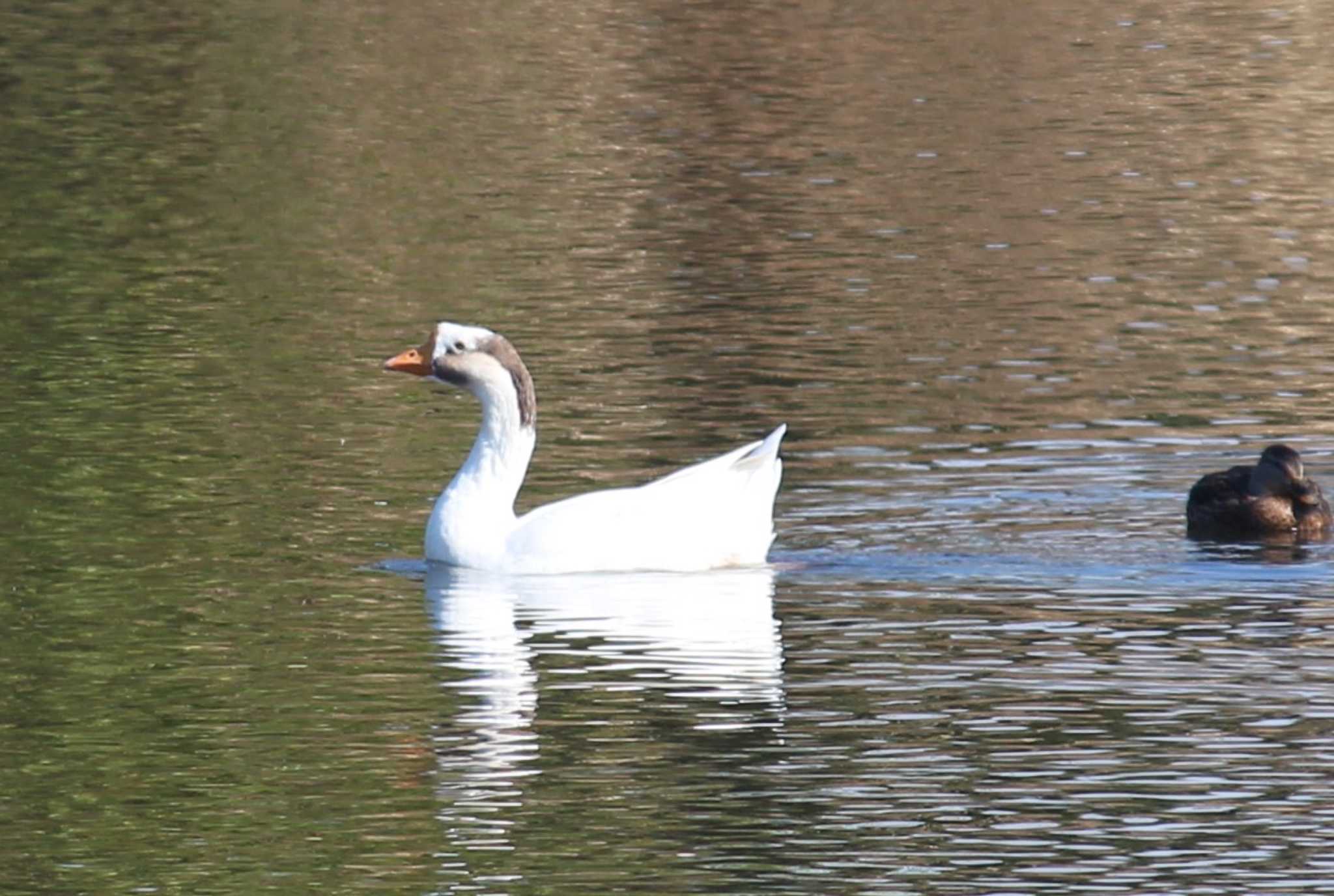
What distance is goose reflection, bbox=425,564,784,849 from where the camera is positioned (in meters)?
11.7

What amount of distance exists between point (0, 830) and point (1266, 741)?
5096mm

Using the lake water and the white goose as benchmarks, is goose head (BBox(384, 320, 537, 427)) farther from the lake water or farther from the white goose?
the lake water

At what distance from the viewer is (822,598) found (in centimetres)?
1477

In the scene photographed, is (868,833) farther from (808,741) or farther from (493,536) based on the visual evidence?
(493,536)

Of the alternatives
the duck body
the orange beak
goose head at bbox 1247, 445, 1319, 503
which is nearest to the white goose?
the orange beak

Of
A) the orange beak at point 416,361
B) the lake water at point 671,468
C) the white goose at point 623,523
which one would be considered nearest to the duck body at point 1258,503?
the lake water at point 671,468

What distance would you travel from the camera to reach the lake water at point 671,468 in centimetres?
1095

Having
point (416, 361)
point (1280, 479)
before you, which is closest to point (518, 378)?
point (416, 361)

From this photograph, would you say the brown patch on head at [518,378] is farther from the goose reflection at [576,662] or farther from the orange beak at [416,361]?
the goose reflection at [576,662]

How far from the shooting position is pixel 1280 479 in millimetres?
16000

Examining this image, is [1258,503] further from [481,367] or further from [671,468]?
[481,367]

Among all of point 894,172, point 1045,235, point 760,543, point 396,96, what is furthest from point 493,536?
point 396,96

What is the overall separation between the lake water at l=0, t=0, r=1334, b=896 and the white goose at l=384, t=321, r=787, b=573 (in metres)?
0.18

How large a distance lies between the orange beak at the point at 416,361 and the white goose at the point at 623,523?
2.24 feet
